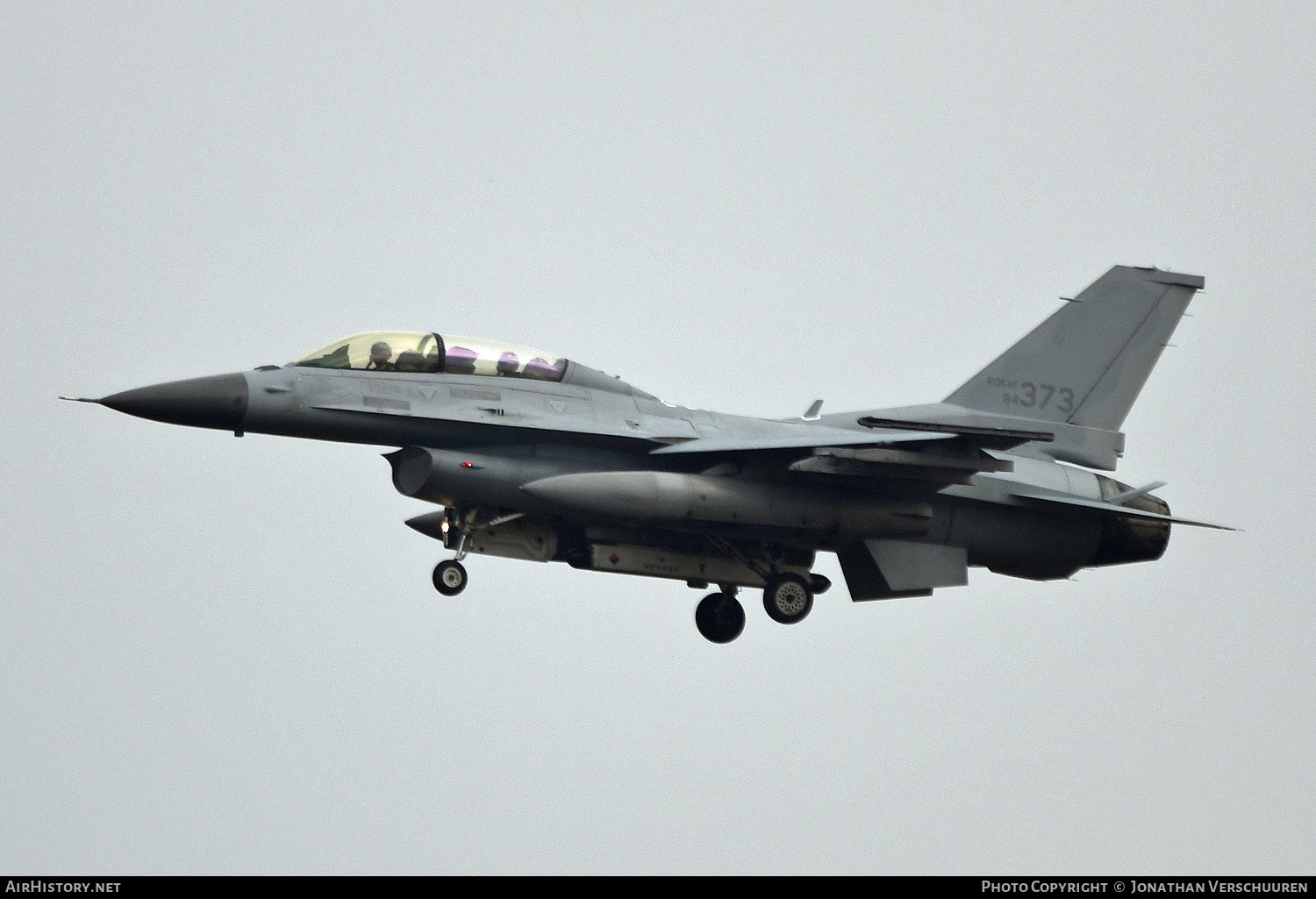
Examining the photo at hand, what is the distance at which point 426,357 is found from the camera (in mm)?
18375

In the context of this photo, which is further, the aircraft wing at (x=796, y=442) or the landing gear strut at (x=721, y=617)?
the landing gear strut at (x=721, y=617)

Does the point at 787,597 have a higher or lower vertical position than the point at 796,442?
lower

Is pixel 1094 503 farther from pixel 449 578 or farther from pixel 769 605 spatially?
pixel 449 578

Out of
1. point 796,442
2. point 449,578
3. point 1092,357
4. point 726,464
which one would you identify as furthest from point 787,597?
point 1092,357

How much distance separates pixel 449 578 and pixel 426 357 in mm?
2199

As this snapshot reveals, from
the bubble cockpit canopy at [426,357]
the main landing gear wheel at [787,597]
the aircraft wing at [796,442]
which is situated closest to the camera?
the aircraft wing at [796,442]

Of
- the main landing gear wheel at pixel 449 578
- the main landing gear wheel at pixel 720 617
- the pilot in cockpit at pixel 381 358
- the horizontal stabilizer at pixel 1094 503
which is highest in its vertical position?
the pilot in cockpit at pixel 381 358

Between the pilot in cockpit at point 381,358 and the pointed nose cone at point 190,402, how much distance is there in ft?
4.22

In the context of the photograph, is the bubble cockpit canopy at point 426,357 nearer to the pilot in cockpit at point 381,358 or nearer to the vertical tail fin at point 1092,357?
the pilot in cockpit at point 381,358

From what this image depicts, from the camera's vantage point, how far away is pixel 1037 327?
21219 mm

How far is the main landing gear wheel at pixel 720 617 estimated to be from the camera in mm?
20453

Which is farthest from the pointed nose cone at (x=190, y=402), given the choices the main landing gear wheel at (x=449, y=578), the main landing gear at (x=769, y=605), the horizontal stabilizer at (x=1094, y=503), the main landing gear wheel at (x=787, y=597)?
the horizontal stabilizer at (x=1094, y=503)

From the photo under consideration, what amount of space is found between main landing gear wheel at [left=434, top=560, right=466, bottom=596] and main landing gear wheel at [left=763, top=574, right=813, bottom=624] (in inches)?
135

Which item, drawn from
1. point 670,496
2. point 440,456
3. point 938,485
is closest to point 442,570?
point 440,456
